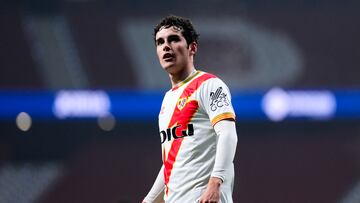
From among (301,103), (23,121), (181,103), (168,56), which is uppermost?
(168,56)

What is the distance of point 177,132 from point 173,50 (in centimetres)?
48

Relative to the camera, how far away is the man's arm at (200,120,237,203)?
342cm

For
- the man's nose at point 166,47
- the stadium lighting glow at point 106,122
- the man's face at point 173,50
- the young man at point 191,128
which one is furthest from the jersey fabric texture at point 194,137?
the stadium lighting glow at point 106,122

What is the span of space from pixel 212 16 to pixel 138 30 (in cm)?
141

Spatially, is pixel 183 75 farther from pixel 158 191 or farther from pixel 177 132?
pixel 158 191

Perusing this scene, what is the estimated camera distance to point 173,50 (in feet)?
13.1

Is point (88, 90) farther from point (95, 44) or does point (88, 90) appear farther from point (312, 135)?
point (312, 135)

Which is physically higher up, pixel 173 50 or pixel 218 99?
pixel 173 50

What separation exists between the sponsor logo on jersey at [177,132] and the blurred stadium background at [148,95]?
8334 mm

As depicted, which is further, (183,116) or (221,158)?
(183,116)

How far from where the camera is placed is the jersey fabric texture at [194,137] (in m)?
3.67

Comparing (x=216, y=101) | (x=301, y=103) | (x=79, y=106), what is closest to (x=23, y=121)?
(x=79, y=106)

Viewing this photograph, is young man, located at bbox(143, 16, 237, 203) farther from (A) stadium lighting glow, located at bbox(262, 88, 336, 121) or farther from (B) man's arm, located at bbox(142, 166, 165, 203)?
(A) stadium lighting glow, located at bbox(262, 88, 336, 121)

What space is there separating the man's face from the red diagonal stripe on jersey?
16 cm
